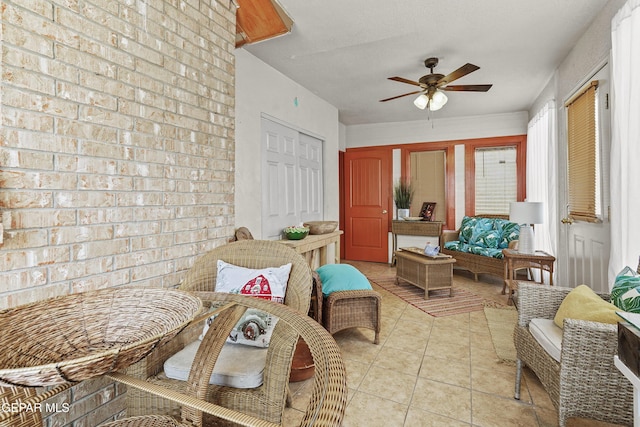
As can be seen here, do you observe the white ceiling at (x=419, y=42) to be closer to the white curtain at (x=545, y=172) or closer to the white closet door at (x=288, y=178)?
the white curtain at (x=545, y=172)

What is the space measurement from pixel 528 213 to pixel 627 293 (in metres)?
2.32

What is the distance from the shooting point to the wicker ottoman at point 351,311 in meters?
2.45

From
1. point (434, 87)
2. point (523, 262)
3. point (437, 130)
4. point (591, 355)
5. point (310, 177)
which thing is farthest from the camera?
point (437, 130)

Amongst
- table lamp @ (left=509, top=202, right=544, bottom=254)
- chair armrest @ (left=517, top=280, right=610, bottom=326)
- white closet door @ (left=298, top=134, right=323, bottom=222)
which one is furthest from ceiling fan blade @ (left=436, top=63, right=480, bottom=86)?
chair armrest @ (left=517, top=280, right=610, bottom=326)

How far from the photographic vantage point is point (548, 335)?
1604 mm

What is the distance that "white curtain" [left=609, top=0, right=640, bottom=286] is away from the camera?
185cm

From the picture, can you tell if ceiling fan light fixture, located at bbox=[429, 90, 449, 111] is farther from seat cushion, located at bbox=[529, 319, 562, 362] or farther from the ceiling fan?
seat cushion, located at bbox=[529, 319, 562, 362]

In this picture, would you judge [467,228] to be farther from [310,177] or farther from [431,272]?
[310,177]

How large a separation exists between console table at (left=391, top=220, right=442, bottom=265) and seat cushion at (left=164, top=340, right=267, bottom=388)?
4112 millimetres

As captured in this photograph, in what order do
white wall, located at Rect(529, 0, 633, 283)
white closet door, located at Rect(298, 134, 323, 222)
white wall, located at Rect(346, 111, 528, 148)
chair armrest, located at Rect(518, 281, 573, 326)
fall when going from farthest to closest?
1. white wall, located at Rect(346, 111, 528, 148)
2. white closet door, located at Rect(298, 134, 323, 222)
3. white wall, located at Rect(529, 0, 633, 283)
4. chair armrest, located at Rect(518, 281, 573, 326)

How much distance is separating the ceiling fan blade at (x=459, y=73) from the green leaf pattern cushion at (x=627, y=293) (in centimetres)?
192

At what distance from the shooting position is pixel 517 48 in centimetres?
306

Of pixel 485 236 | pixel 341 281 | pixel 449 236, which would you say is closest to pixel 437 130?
pixel 449 236

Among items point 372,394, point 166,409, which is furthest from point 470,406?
point 166,409
